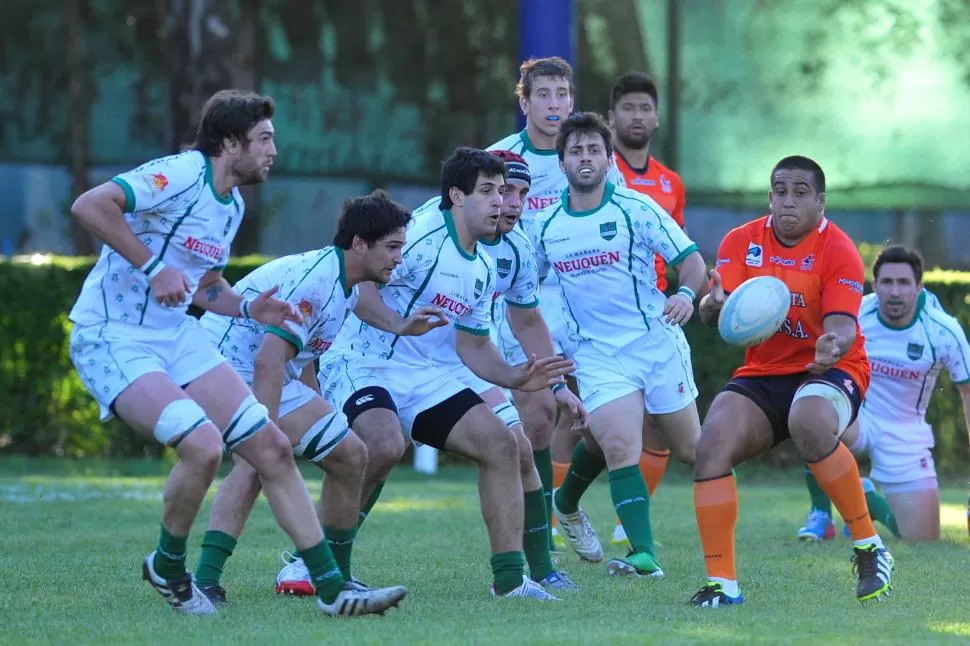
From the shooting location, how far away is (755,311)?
21.2ft

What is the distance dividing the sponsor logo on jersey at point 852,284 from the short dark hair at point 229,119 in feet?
8.04

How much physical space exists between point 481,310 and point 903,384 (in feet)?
12.8

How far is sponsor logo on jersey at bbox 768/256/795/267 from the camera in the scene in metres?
6.81

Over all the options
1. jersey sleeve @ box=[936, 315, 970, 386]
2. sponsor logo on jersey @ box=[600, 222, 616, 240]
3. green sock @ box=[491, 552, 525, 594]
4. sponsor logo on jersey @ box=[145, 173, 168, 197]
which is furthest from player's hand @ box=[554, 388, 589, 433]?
jersey sleeve @ box=[936, 315, 970, 386]

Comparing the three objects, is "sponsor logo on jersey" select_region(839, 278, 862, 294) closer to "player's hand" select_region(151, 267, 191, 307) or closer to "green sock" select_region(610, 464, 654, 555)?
"green sock" select_region(610, 464, 654, 555)

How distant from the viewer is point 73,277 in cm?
1384

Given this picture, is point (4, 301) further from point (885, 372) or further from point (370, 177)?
point (885, 372)

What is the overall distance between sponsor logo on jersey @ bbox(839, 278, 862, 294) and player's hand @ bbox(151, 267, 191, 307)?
2708mm

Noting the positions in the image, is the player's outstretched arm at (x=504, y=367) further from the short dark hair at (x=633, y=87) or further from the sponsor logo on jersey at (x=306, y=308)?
the short dark hair at (x=633, y=87)

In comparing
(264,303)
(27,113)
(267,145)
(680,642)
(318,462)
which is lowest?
(680,642)

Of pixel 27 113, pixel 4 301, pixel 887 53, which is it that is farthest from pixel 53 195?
pixel 887 53

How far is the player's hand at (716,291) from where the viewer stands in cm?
673

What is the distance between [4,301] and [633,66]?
779 cm

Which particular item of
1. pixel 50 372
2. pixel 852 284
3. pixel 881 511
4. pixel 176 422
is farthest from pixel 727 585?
pixel 50 372
